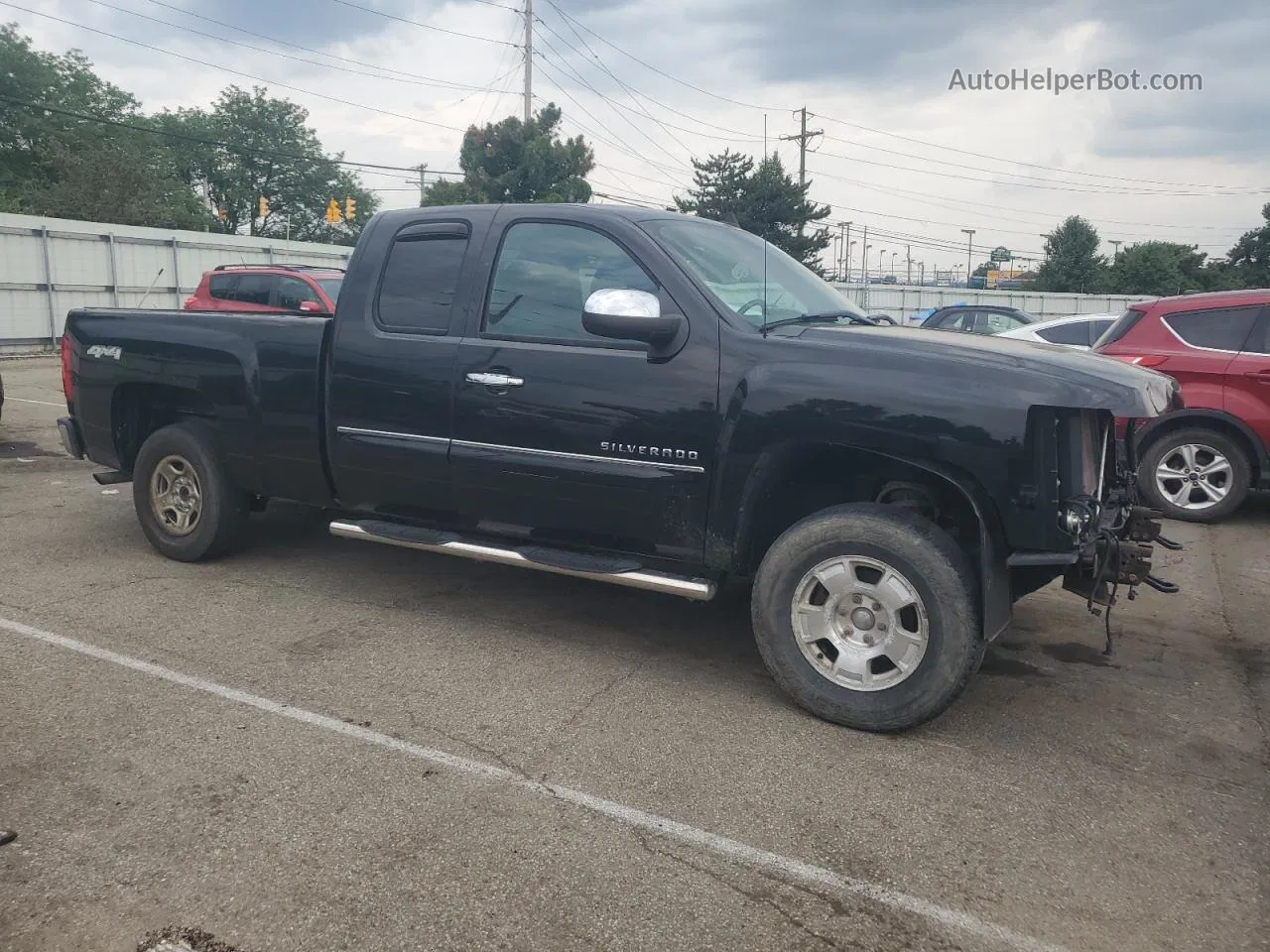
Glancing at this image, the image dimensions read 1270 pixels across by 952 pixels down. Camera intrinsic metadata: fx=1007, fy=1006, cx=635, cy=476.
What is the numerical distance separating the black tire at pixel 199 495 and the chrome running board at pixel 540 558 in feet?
3.07

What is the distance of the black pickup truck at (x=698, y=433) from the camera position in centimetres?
362

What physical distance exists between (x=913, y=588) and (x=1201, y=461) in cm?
525

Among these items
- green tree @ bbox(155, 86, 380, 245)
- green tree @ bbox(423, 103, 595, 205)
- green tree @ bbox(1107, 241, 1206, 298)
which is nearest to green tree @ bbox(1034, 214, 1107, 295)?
green tree @ bbox(1107, 241, 1206, 298)

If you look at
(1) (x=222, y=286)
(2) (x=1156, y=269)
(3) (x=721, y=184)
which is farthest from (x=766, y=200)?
(2) (x=1156, y=269)

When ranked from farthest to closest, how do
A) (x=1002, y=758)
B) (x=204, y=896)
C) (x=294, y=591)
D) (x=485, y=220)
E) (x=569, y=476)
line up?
(x=294, y=591), (x=485, y=220), (x=569, y=476), (x=1002, y=758), (x=204, y=896)

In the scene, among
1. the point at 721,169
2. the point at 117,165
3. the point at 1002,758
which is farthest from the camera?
the point at 721,169

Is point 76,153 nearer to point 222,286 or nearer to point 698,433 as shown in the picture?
point 222,286

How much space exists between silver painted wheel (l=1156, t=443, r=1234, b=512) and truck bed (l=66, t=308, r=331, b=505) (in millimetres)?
6303

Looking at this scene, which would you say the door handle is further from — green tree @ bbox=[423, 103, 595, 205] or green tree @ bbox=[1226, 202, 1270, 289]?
green tree @ bbox=[1226, 202, 1270, 289]

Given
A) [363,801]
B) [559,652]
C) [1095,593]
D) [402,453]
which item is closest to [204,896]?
[363,801]

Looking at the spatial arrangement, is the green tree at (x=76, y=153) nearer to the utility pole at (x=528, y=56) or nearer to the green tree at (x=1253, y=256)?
the utility pole at (x=528, y=56)

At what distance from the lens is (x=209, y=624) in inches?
191

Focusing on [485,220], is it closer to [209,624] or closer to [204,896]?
[209,624]

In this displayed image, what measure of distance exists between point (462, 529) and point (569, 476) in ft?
2.53
